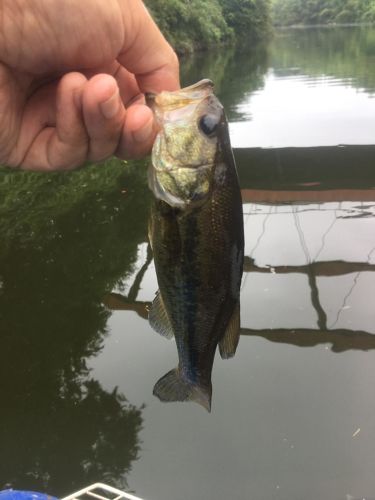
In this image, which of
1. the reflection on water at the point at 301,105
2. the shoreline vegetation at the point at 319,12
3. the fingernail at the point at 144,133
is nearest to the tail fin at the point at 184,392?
the fingernail at the point at 144,133

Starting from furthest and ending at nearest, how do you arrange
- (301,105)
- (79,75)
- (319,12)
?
(319,12), (301,105), (79,75)

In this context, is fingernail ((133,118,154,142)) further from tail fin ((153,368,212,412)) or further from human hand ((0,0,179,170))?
tail fin ((153,368,212,412))

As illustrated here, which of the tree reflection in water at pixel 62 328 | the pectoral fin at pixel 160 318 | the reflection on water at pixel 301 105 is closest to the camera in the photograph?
the pectoral fin at pixel 160 318

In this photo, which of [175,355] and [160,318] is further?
[175,355]

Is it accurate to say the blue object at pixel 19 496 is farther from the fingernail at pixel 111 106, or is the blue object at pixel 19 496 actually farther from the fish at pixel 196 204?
the fingernail at pixel 111 106

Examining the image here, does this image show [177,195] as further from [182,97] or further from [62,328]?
[62,328]

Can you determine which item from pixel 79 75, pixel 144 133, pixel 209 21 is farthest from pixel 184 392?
pixel 209 21
